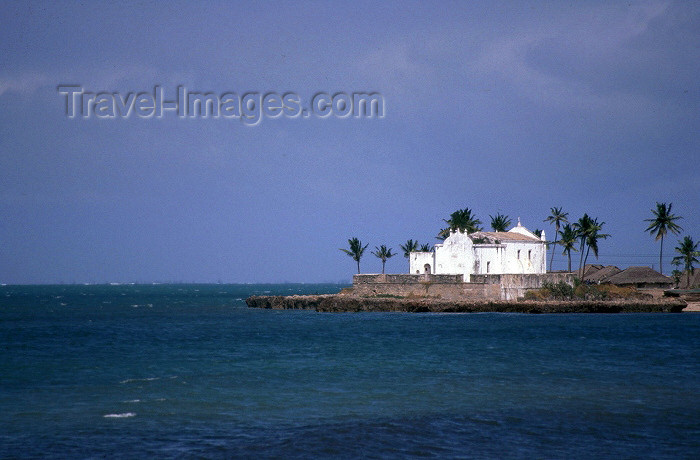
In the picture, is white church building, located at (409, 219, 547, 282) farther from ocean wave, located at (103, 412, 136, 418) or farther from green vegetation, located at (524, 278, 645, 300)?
ocean wave, located at (103, 412, 136, 418)

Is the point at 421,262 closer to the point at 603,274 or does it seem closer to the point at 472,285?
the point at 472,285

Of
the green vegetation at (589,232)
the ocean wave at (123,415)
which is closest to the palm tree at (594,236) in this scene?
the green vegetation at (589,232)

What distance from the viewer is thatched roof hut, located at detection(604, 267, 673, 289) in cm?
9800

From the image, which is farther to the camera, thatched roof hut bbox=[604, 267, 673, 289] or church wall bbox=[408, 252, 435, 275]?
thatched roof hut bbox=[604, 267, 673, 289]

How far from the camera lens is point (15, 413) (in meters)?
22.5

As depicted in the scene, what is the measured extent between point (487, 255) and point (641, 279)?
1125 inches

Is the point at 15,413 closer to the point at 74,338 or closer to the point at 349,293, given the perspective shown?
the point at 74,338

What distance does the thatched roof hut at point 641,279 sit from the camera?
9800 cm

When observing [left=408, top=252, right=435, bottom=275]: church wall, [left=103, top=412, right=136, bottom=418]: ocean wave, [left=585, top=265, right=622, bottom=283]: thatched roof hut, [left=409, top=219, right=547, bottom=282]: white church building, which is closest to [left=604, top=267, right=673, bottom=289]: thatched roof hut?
[left=585, top=265, right=622, bottom=283]: thatched roof hut

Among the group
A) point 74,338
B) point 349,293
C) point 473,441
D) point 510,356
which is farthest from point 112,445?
point 349,293

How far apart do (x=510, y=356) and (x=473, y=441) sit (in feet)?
65.0

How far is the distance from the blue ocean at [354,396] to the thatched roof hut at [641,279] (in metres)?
49.0

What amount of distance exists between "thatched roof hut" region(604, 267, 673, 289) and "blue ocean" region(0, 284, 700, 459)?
49.0 m

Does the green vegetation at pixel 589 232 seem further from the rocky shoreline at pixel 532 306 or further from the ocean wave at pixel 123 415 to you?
the ocean wave at pixel 123 415
